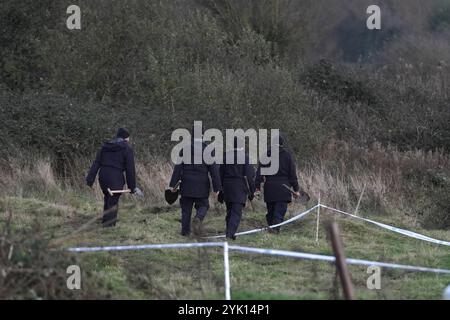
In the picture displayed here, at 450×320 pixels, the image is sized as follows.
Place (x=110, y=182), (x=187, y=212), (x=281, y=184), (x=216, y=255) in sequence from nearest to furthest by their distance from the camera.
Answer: (x=216, y=255)
(x=187, y=212)
(x=110, y=182)
(x=281, y=184)

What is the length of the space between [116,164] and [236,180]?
1.89 m

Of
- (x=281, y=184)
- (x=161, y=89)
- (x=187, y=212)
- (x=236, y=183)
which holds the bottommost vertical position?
(x=187, y=212)

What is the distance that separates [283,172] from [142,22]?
11959 mm

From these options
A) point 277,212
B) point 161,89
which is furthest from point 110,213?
point 161,89

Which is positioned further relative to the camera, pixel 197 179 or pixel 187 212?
pixel 187 212

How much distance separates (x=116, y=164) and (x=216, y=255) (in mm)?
2857

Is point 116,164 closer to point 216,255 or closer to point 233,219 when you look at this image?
point 233,219

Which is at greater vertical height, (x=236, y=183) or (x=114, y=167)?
(x=114, y=167)

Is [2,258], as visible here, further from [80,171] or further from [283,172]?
[80,171]

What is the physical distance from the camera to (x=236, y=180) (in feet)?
47.8

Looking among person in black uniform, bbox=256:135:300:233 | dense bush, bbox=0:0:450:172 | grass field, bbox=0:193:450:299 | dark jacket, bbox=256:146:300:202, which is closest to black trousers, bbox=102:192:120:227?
grass field, bbox=0:193:450:299

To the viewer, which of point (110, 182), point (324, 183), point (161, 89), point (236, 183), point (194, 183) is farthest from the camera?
point (161, 89)

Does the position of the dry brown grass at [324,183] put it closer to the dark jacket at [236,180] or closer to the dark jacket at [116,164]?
the dark jacket at [116,164]

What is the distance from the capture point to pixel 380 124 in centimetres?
2988
